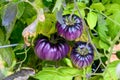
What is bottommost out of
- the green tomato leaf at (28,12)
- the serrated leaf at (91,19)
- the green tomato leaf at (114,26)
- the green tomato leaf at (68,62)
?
the green tomato leaf at (68,62)

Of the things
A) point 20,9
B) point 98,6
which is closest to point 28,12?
A: point 20,9

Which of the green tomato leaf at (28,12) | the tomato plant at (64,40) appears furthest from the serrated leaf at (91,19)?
the green tomato leaf at (28,12)

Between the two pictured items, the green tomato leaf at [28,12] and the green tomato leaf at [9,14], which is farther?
the green tomato leaf at [28,12]

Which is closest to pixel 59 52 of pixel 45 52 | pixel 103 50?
pixel 45 52

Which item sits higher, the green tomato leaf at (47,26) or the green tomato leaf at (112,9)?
the green tomato leaf at (112,9)

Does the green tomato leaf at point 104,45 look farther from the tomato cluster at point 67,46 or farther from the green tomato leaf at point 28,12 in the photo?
the green tomato leaf at point 28,12

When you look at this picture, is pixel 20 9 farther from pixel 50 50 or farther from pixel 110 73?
pixel 110 73

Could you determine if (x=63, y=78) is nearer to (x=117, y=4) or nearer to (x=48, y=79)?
(x=48, y=79)
